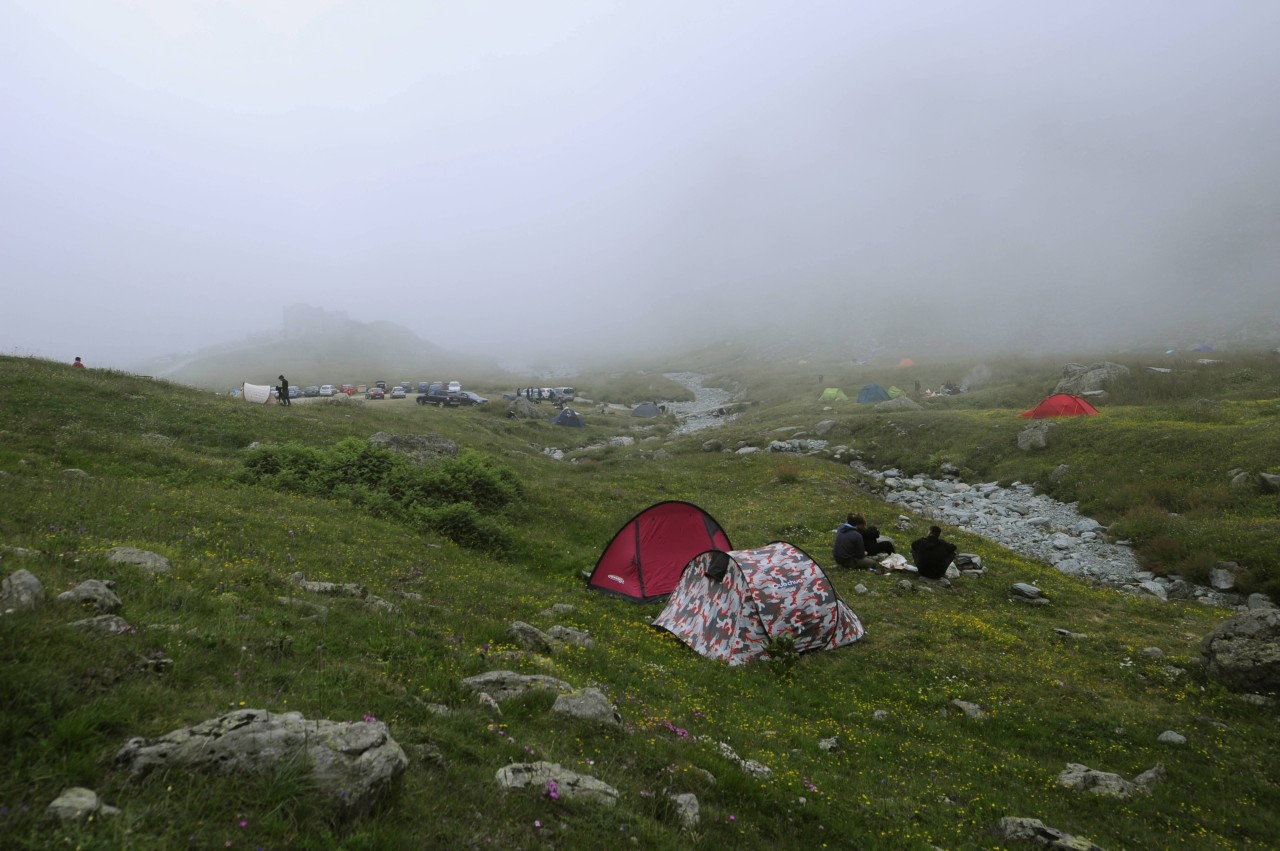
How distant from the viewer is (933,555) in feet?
62.7

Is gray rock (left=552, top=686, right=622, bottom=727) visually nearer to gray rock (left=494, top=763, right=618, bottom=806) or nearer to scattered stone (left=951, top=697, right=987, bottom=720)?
gray rock (left=494, top=763, right=618, bottom=806)

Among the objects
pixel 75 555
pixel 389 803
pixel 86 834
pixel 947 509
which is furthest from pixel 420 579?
pixel 947 509

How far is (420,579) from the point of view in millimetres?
13883

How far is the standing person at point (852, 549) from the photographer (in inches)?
790

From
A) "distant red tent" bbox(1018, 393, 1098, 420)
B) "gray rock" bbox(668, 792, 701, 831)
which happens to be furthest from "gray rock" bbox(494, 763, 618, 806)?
"distant red tent" bbox(1018, 393, 1098, 420)

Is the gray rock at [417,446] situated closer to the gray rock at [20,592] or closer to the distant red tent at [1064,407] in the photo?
the gray rock at [20,592]

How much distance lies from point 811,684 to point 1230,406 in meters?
38.6

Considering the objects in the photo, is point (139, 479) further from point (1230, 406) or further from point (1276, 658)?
point (1230, 406)

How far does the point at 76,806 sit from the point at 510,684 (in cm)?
521

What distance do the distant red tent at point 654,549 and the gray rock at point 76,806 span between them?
1444 centimetres

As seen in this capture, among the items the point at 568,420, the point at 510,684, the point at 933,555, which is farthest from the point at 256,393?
the point at 933,555

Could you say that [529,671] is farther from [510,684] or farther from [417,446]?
[417,446]

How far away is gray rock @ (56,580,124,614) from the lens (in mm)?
6879

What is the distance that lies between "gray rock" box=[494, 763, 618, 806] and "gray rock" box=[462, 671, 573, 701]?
1983 millimetres
